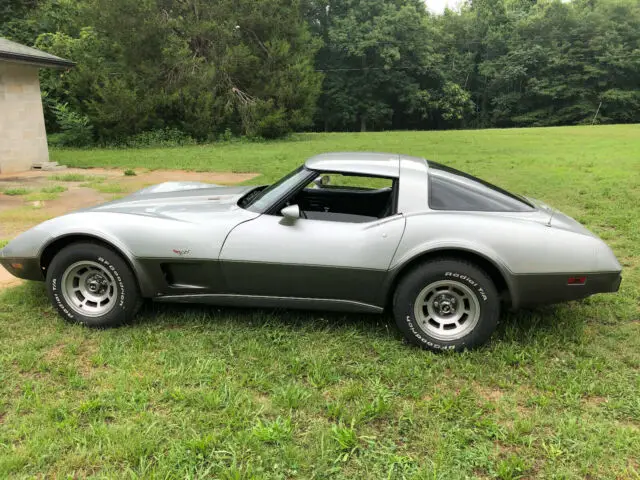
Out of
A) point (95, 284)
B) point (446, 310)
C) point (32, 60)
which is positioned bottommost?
point (446, 310)

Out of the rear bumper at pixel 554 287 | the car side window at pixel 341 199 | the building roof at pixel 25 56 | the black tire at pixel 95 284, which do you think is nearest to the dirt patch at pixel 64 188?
the black tire at pixel 95 284

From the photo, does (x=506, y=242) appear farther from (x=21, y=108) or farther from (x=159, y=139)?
(x=159, y=139)

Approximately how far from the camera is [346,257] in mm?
3262

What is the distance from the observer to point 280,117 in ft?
80.9

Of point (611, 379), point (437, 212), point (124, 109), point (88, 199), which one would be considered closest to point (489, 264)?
point (437, 212)

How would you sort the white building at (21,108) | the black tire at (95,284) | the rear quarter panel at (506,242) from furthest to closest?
the white building at (21,108) < the black tire at (95,284) < the rear quarter panel at (506,242)

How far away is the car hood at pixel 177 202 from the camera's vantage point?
11.9 ft

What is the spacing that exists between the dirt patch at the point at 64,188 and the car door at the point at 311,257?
2.43m

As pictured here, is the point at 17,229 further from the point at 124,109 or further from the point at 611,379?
the point at 124,109

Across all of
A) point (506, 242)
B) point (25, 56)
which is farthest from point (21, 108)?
point (506, 242)

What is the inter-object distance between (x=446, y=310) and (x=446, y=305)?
4cm

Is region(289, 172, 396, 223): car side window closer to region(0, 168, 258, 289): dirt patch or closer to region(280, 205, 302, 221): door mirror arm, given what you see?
region(280, 205, 302, 221): door mirror arm

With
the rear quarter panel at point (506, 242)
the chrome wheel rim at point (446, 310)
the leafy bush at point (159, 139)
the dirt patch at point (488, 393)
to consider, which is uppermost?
the leafy bush at point (159, 139)

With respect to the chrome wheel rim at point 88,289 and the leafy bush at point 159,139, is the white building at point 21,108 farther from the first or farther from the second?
the chrome wheel rim at point 88,289
